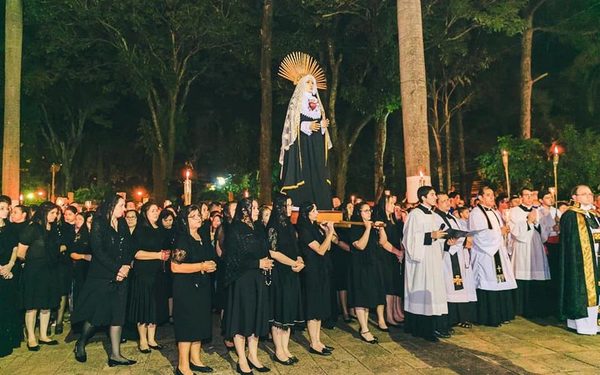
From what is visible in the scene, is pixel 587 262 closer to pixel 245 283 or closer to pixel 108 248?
pixel 245 283

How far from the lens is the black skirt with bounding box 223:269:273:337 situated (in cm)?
540

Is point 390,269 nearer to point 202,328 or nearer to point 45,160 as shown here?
point 202,328

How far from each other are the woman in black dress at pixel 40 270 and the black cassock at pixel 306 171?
12.1ft

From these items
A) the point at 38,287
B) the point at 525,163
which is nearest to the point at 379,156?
the point at 525,163

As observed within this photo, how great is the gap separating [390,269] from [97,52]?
60.6 ft

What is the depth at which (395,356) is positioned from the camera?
6.04 metres

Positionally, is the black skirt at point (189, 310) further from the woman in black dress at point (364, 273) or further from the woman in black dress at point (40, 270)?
the woman in black dress at point (40, 270)

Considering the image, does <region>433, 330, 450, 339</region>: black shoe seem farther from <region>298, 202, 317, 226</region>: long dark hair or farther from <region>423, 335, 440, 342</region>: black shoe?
<region>298, 202, 317, 226</region>: long dark hair

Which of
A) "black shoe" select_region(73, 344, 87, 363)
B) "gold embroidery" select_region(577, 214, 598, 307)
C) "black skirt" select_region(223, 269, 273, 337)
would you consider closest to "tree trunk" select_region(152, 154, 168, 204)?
"black shoe" select_region(73, 344, 87, 363)

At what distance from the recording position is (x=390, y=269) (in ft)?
24.9

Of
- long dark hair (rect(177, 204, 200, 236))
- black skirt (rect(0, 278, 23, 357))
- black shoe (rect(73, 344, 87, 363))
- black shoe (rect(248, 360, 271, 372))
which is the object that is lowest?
black shoe (rect(248, 360, 271, 372))

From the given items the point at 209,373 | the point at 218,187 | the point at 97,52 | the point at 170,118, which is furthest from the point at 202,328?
the point at 218,187

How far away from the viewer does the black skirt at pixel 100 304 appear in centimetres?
580

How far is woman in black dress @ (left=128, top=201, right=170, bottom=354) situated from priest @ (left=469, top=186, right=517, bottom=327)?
4.90m
